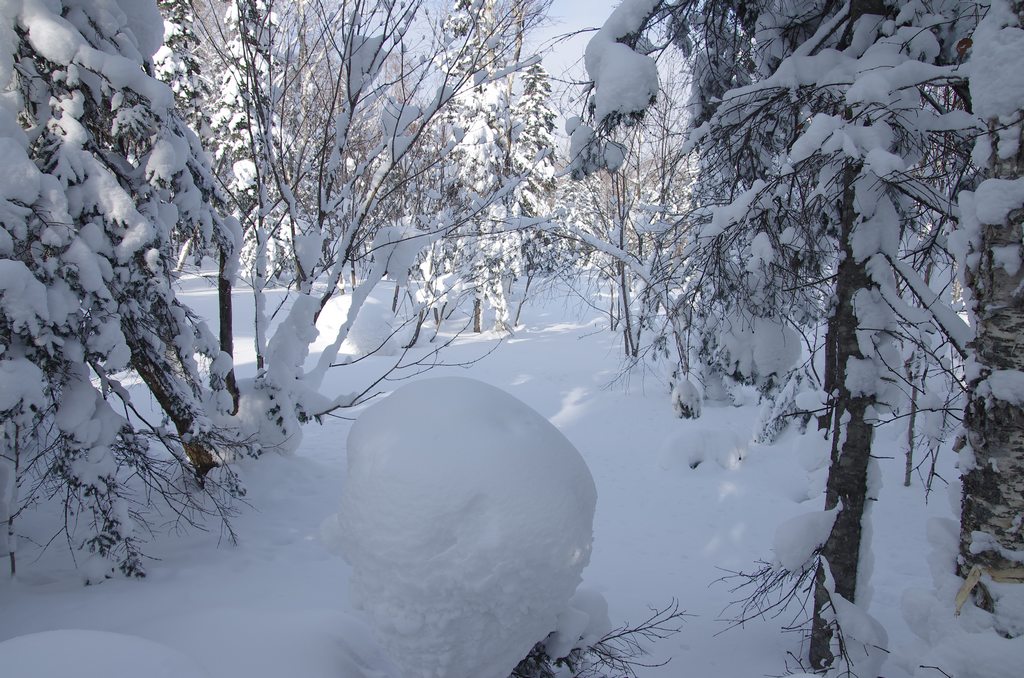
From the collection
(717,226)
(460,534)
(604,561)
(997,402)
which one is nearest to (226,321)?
(604,561)

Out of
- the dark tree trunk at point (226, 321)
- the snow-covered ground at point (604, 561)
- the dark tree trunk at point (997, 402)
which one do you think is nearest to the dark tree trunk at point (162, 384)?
the dark tree trunk at point (226, 321)

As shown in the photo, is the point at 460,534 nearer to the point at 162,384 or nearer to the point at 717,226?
the point at 717,226

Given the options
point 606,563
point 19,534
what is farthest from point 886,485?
point 19,534

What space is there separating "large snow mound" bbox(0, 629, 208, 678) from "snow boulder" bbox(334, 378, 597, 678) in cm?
74

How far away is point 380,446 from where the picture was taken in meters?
2.42

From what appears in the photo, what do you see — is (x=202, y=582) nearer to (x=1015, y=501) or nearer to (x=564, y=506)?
(x=564, y=506)

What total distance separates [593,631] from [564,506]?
3.90 feet

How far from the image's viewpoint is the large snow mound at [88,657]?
1.82 m

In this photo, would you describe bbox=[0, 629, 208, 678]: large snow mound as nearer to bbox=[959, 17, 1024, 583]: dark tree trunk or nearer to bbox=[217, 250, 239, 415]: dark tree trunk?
bbox=[959, 17, 1024, 583]: dark tree trunk

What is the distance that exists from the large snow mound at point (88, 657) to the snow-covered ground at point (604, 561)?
0.04 ft

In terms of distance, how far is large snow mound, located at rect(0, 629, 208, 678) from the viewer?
1.82 m

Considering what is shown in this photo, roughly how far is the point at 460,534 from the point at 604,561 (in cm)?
434

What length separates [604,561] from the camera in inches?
239

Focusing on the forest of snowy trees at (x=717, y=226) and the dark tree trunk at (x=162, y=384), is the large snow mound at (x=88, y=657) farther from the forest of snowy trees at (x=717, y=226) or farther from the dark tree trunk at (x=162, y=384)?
the dark tree trunk at (x=162, y=384)
